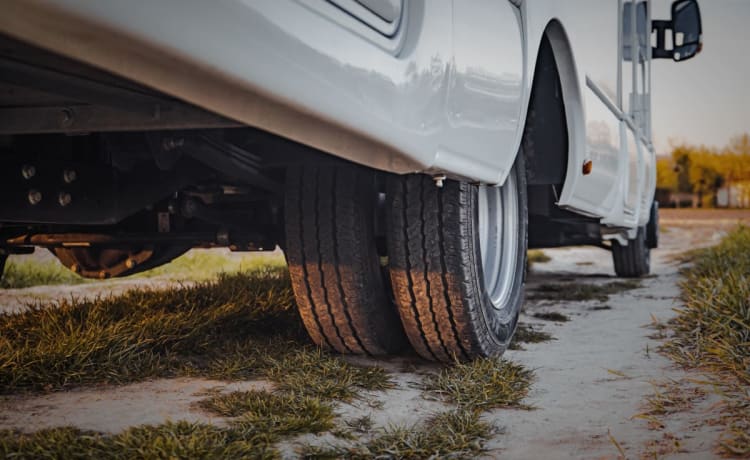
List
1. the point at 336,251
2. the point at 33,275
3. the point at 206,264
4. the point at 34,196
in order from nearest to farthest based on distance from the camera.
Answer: the point at 34,196 < the point at 336,251 < the point at 33,275 < the point at 206,264

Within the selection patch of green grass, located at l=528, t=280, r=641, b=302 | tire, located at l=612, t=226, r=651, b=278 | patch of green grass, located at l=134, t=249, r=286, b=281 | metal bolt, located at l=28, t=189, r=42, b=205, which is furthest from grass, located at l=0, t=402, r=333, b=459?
tire, located at l=612, t=226, r=651, b=278

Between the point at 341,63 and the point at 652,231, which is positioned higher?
the point at 341,63

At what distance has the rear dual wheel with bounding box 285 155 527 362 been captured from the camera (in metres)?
2.41

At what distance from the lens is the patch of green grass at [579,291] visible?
4.85 meters

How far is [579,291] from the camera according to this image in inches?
198

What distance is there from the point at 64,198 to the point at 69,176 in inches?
3.0

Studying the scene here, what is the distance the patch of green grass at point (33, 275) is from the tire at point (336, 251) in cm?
349

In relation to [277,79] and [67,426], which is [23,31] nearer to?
[277,79]

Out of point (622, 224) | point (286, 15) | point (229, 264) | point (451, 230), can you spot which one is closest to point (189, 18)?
point (286, 15)

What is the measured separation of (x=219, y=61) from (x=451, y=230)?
52.1 inches

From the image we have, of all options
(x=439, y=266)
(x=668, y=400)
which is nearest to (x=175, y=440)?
(x=439, y=266)

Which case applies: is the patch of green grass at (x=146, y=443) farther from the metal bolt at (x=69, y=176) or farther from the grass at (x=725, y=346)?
the grass at (x=725, y=346)

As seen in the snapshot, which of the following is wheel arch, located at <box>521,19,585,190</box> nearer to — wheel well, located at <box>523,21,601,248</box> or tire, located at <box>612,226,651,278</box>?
wheel well, located at <box>523,21,601,248</box>

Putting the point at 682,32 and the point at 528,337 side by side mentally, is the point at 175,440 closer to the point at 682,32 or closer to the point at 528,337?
the point at 528,337
